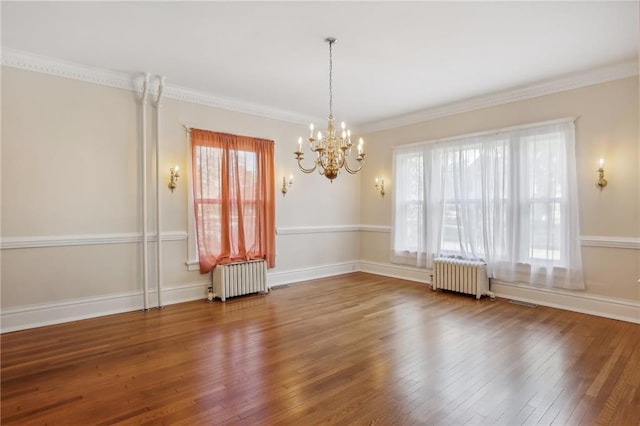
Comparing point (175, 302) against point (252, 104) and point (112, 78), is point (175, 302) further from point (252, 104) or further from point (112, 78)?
point (252, 104)

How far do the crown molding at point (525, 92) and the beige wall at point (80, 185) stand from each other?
3321mm

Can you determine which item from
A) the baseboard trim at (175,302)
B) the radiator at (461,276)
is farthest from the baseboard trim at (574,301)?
the radiator at (461,276)

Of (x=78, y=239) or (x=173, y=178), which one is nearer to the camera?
(x=78, y=239)

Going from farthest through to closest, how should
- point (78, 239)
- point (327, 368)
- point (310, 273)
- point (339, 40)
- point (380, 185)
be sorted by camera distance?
point (380, 185) < point (310, 273) < point (78, 239) < point (339, 40) < point (327, 368)

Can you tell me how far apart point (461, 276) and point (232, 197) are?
3.84 metres

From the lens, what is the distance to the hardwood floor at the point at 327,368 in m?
2.33

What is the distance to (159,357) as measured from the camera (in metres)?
3.19

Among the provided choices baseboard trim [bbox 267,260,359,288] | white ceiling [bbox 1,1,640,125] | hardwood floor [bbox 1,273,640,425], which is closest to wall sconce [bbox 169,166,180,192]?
white ceiling [bbox 1,1,640,125]

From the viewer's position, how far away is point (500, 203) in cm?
516

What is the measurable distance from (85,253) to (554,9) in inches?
223

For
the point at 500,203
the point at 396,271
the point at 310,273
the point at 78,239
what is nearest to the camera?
the point at 78,239

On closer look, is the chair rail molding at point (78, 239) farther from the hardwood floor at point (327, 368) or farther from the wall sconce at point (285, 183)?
the wall sconce at point (285, 183)

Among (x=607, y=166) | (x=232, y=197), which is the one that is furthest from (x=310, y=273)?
(x=607, y=166)

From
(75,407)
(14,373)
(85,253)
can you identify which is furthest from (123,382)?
(85,253)
